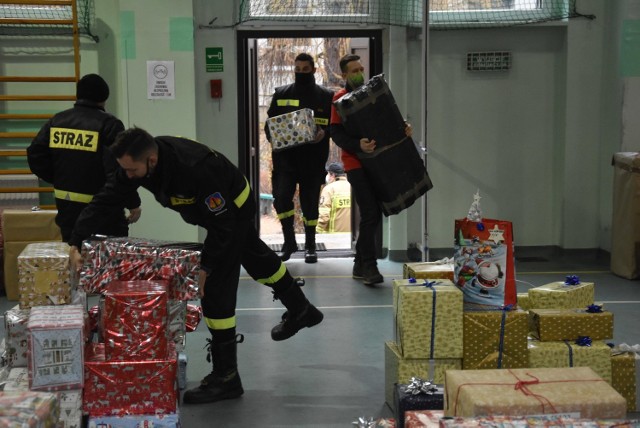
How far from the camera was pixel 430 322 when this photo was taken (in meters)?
4.09

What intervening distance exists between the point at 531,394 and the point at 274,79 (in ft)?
21.2

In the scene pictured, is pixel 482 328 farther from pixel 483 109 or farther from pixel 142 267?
pixel 483 109

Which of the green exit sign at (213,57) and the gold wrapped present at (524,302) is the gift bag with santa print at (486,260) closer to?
the gold wrapped present at (524,302)

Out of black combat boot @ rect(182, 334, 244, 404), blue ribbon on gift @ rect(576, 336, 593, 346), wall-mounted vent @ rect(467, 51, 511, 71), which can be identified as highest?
wall-mounted vent @ rect(467, 51, 511, 71)

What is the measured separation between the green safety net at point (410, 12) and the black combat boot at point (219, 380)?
13.8 feet

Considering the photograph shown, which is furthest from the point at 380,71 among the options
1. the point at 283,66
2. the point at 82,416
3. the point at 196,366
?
the point at 82,416

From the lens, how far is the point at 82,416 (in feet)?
12.2

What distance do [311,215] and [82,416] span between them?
167 inches

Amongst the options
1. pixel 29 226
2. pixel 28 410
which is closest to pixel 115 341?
pixel 28 410

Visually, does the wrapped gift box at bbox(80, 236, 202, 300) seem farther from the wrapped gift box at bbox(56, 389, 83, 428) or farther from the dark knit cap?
the dark knit cap

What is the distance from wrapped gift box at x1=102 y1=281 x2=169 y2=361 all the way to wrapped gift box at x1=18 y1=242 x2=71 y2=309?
53 centimetres

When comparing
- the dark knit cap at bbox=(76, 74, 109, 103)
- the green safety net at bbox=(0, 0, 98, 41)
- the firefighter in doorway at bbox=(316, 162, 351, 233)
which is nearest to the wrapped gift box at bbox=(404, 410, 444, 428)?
the dark knit cap at bbox=(76, 74, 109, 103)

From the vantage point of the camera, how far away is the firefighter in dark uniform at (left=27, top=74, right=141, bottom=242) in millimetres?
5301

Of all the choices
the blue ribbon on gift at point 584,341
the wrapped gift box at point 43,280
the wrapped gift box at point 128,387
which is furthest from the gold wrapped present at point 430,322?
the wrapped gift box at point 43,280
